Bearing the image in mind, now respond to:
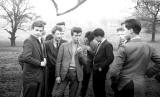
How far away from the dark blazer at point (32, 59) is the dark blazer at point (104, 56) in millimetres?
1843

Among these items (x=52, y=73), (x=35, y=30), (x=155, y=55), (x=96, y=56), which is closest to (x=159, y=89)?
(x=96, y=56)

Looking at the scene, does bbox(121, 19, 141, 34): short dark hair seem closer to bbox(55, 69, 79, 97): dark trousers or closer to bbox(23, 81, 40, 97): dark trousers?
bbox(55, 69, 79, 97): dark trousers

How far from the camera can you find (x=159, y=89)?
8.25 metres

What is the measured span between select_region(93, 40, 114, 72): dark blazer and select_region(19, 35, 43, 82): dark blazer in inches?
72.5

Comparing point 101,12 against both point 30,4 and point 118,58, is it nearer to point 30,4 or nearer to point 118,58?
point 30,4

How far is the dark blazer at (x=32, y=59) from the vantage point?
442cm

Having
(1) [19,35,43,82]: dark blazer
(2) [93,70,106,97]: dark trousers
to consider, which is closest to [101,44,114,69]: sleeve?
(2) [93,70,106,97]: dark trousers

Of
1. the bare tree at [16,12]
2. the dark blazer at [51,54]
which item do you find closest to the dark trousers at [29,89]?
the dark blazer at [51,54]

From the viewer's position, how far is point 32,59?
4395 mm

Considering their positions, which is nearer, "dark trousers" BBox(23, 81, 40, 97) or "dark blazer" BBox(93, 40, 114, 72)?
"dark trousers" BBox(23, 81, 40, 97)

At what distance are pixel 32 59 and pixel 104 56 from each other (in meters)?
2.25

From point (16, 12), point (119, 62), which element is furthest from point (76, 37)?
point (16, 12)

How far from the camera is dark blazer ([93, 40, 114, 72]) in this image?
5.96m

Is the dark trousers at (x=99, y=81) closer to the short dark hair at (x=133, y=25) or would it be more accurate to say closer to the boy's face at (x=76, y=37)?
the boy's face at (x=76, y=37)
